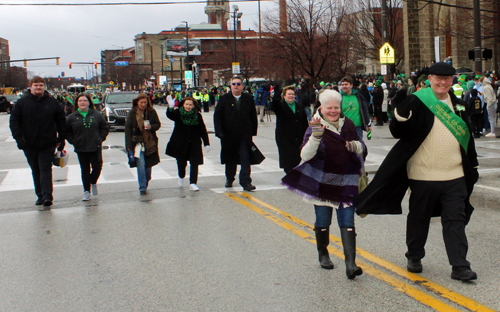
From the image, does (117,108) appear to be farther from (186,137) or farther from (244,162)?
(244,162)

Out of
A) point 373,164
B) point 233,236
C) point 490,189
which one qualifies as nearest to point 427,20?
point 373,164

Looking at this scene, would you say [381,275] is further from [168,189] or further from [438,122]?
[168,189]

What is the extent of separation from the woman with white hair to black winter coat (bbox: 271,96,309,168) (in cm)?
425

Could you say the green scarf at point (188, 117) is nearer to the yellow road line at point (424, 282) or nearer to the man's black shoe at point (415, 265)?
the yellow road line at point (424, 282)

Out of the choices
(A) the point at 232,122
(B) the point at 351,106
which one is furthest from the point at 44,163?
(B) the point at 351,106

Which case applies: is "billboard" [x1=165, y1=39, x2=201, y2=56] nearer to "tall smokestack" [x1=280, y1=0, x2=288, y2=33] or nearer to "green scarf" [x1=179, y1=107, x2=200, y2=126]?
"tall smokestack" [x1=280, y1=0, x2=288, y2=33]

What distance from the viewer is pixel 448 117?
4.97 meters

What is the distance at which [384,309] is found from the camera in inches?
173

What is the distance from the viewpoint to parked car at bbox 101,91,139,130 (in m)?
25.9

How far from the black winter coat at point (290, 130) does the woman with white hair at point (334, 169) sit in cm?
425

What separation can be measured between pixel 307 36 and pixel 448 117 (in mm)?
34608

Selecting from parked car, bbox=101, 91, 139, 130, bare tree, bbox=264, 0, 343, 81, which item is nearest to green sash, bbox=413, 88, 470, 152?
parked car, bbox=101, 91, 139, 130

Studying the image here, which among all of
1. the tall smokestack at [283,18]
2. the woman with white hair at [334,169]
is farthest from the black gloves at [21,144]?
the tall smokestack at [283,18]

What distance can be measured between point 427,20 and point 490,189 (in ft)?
116
